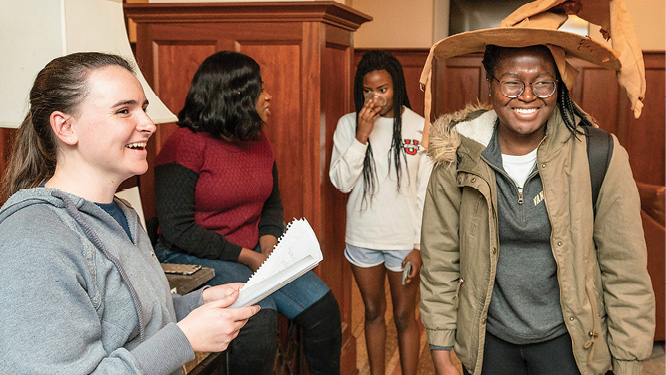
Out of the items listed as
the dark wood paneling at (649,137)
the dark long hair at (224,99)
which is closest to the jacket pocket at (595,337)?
the dark long hair at (224,99)

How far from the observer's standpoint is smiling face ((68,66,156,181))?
1.22 metres

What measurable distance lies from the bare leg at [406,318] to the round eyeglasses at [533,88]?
52.4 inches

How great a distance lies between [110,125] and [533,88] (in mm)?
1009

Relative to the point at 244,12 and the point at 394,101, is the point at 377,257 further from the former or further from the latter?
the point at 244,12

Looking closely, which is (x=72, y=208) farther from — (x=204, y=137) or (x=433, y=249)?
(x=204, y=137)

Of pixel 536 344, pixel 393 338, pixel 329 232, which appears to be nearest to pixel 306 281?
pixel 329 232

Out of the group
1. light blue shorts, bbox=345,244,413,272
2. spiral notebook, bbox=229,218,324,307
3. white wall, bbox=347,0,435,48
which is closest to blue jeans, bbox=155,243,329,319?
light blue shorts, bbox=345,244,413,272

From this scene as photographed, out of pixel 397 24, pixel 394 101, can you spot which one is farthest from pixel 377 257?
pixel 397 24

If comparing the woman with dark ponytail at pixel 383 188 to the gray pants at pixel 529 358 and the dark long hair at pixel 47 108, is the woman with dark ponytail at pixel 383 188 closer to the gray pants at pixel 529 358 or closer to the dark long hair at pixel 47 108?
the gray pants at pixel 529 358

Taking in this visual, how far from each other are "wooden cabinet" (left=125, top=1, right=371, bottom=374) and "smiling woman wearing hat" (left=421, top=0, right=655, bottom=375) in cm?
114

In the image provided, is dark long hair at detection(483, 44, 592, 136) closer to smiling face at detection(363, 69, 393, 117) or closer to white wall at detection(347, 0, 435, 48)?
smiling face at detection(363, 69, 393, 117)

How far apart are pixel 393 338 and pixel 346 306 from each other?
66 cm

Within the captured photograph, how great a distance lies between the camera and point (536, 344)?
1626 millimetres

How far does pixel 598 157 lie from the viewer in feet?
5.14
